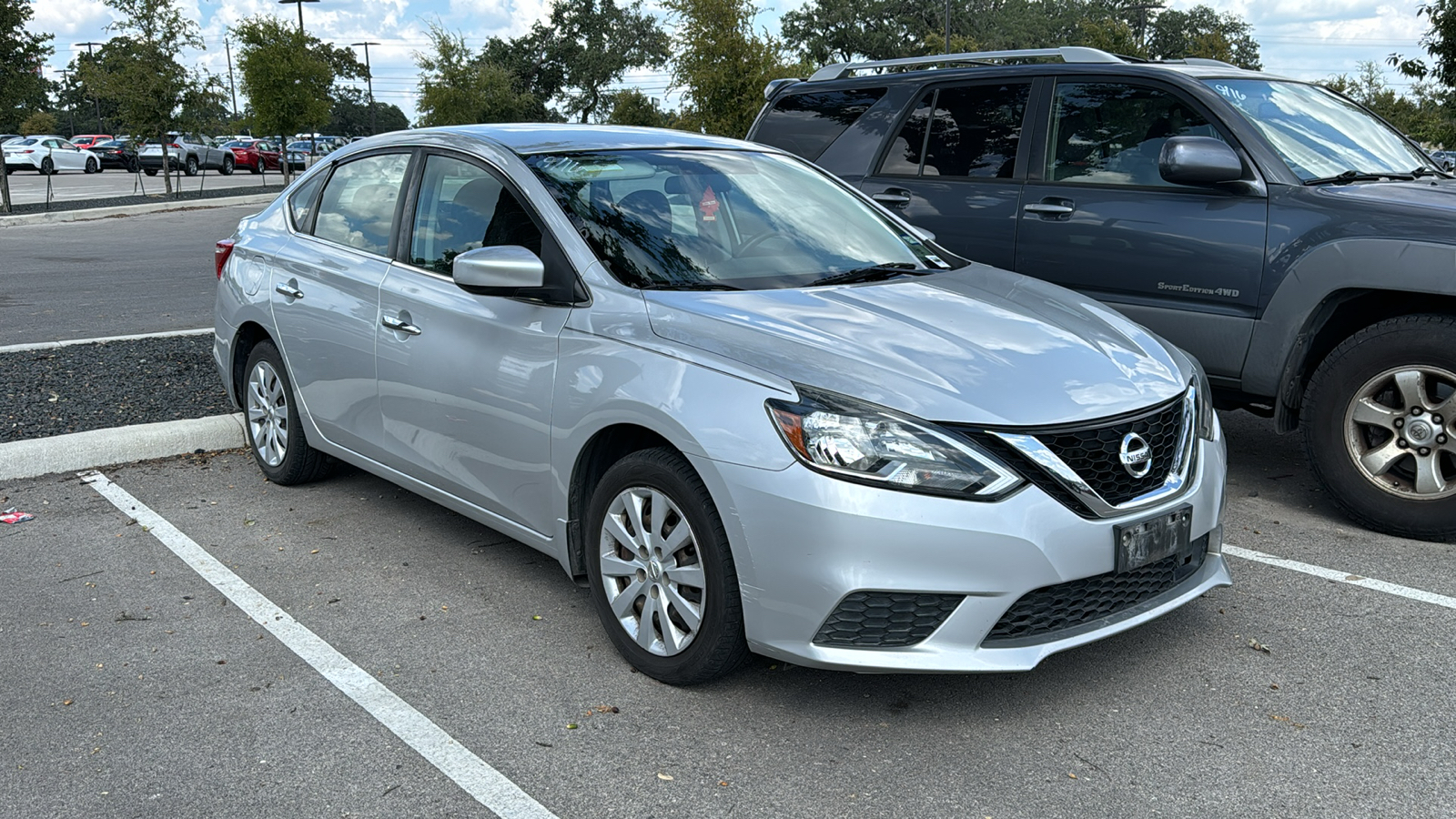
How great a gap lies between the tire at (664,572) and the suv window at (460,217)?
102 centimetres

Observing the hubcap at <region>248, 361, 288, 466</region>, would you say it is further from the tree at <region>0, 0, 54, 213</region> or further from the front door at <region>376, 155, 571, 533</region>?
the tree at <region>0, 0, 54, 213</region>

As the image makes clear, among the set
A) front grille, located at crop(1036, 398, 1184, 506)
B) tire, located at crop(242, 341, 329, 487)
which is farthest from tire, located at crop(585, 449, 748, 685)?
tire, located at crop(242, 341, 329, 487)

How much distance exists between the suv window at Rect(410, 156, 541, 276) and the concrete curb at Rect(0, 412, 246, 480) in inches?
98.5

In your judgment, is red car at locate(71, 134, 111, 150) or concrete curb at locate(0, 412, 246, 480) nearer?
concrete curb at locate(0, 412, 246, 480)

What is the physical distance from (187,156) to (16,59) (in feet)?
80.1

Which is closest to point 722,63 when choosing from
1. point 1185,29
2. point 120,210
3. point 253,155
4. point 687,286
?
point 120,210

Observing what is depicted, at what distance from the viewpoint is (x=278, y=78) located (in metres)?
37.4

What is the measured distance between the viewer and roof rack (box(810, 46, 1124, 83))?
244 inches

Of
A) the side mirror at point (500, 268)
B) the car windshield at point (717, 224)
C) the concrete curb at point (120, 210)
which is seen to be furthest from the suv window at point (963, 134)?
the concrete curb at point (120, 210)

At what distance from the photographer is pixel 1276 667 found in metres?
3.82

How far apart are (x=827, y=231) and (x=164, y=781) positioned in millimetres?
2865

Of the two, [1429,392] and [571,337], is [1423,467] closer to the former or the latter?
[1429,392]

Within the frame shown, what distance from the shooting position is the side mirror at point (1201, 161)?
5211mm

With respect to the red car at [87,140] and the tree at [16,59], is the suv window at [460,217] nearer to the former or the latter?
the tree at [16,59]
